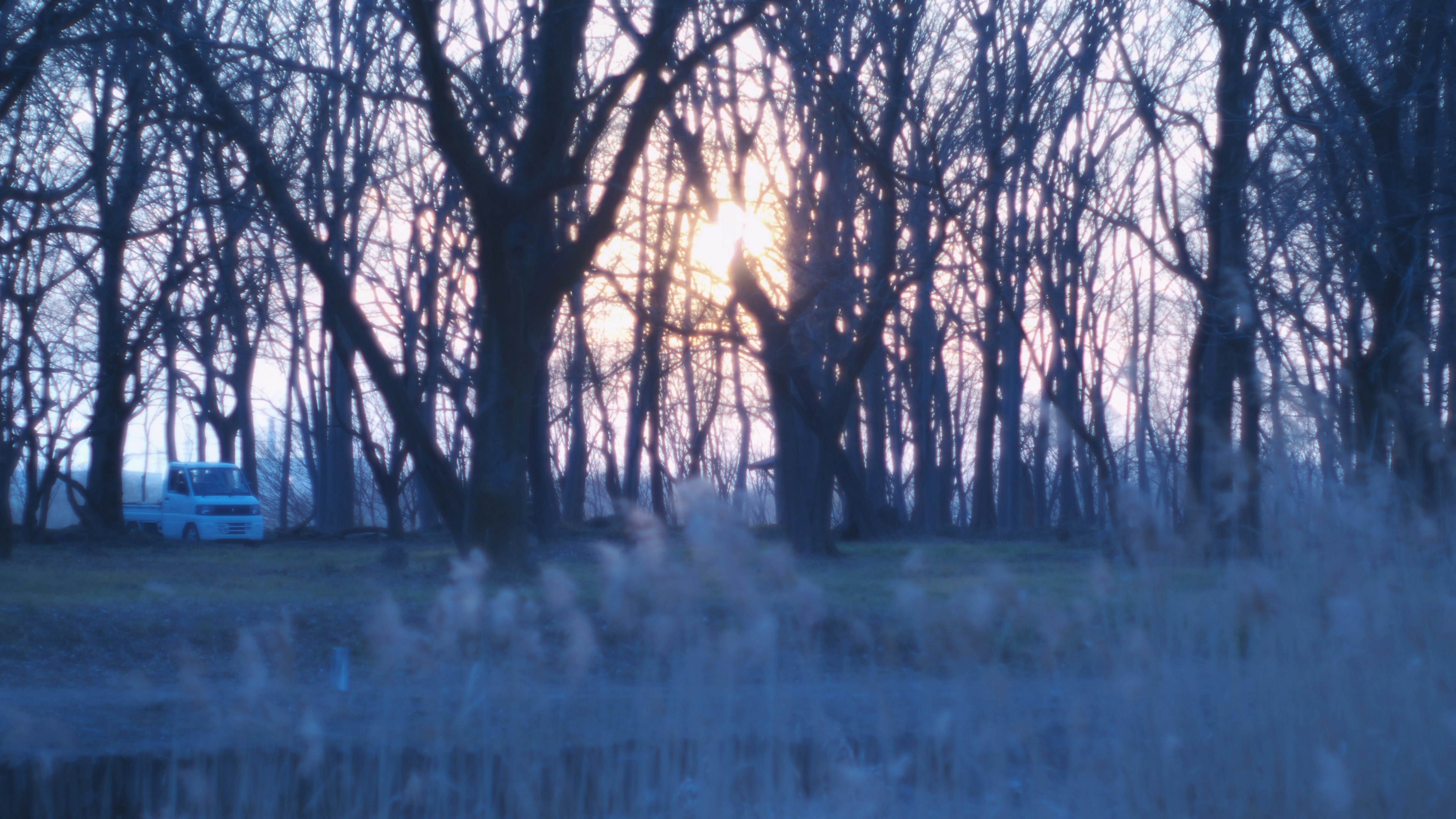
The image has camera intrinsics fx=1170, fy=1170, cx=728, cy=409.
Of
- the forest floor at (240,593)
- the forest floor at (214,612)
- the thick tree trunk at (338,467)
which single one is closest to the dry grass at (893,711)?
the forest floor at (214,612)

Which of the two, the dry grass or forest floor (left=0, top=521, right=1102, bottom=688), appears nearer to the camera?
the dry grass

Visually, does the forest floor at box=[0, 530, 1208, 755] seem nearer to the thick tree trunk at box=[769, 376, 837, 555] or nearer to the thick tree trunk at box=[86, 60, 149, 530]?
the thick tree trunk at box=[769, 376, 837, 555]

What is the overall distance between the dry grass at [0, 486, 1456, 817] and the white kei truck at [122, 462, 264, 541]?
859 inches

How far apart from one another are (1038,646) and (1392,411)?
2.26m

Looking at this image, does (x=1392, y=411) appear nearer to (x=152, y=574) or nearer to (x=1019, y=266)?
(x=1019, y=266)

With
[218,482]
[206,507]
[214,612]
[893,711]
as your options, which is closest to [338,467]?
[218,482]

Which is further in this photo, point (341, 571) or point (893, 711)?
point (341, 571)

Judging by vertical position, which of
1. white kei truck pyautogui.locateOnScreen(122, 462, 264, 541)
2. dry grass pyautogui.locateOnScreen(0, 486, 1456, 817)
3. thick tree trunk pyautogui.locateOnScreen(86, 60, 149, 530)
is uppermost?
thick tree trunk pyautogui.locateOnScreen(86, 60, 149, 530)

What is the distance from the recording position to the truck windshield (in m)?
27.2

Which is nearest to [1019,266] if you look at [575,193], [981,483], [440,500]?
[575,193]

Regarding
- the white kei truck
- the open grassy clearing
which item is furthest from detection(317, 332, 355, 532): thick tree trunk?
the open grassy clearing

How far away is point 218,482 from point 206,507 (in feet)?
4.17

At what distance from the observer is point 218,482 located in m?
27.6

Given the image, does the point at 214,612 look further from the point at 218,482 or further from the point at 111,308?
the point at 218,482
